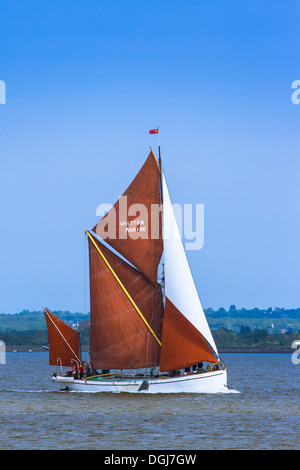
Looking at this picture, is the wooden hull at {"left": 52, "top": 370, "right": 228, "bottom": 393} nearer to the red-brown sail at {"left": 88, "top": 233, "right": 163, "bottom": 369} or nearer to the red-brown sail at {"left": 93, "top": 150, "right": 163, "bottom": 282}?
the red-brown sail at {"left": 88, "top": 233, "right": 163, "bottom": 369}

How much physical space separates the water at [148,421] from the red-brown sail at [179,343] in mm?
2857

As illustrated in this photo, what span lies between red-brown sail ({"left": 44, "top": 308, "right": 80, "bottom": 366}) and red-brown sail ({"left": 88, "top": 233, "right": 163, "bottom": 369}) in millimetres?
2392

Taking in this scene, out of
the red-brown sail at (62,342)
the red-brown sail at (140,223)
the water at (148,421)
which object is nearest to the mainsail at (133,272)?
the red-brown sail at (140,223)

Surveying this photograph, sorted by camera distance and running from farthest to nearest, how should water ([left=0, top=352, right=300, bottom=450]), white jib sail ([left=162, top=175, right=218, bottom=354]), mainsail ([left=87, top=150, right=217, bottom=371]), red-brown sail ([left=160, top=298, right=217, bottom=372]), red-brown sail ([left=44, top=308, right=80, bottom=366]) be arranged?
red-brown sail ([left=44, top=308, right=80, bottom=366])
mainsail ([left=87, top=150, right=217, bottom=371])
white jib sail ([left=162, top=175, right=218, bottom=354])
red-brown sail ([left=160, top=298, right=217, bottom=372])
water ([left=0, top=352, right=300, bottom=450])

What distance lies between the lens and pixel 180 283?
6906cm

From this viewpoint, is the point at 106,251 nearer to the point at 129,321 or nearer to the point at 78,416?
the point at 129,321

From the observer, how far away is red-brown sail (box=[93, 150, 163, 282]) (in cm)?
7212

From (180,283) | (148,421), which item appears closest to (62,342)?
(180,283)

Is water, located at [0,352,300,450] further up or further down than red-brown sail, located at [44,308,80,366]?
further down

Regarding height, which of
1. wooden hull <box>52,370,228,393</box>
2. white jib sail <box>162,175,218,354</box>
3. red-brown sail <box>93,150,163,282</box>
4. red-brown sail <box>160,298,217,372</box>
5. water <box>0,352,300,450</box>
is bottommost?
water <box>0,352,300,450</box>

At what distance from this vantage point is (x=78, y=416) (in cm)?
5572

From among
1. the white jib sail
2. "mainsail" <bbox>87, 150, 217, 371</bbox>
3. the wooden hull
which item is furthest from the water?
the white jib sail

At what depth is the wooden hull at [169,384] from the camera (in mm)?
68062

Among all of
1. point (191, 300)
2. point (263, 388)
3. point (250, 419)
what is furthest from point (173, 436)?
point (263, 388)
